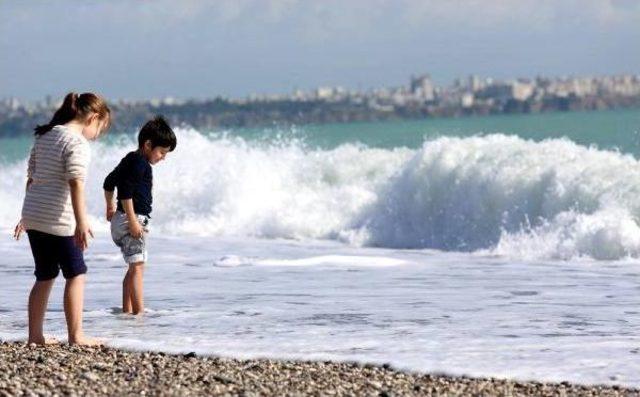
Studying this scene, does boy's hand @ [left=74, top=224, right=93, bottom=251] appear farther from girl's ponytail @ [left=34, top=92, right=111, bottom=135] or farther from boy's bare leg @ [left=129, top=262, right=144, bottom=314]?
boy's bare leg @ [left=129, top=262, right=144, bottom=314]

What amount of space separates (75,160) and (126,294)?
6.96 feet

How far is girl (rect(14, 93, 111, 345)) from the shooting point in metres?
7.41

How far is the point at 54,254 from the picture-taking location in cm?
758

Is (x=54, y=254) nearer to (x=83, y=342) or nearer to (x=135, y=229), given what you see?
(x=83, y=342)

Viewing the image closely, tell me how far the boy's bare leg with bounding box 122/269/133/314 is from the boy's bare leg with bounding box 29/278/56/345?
145 centimetres

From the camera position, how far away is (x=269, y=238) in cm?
1862

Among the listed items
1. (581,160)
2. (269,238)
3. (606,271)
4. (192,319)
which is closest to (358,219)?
(269,238)

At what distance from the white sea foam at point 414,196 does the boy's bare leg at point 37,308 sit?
7561mm

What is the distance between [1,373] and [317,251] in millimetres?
9124

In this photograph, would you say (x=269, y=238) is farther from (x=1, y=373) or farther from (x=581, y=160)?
(x=1, y=373)

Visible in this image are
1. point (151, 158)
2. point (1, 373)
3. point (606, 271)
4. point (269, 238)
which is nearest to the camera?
point (1, 373)

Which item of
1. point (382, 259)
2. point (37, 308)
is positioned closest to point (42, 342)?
point (37, 308)

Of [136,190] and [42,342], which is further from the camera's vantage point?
[136,190]

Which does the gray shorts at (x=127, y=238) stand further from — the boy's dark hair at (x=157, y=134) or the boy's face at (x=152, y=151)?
the boy's dark hair at (x=157, y=134)
